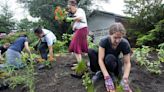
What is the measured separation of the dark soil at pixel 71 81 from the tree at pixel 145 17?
6178 millimetres

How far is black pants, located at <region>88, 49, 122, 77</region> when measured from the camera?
19.7 ft

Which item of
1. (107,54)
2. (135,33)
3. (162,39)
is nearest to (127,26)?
(135,33)

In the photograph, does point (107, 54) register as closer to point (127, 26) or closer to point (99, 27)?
point (127, 26)

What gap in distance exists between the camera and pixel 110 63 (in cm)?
605

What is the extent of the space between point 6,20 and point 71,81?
1574 cm

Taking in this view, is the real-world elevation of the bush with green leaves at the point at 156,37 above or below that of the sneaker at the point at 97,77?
below

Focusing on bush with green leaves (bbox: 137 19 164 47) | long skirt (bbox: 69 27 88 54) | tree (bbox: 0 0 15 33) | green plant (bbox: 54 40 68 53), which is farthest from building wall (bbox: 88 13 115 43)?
long skirt (bbox: 69 27 88 54)

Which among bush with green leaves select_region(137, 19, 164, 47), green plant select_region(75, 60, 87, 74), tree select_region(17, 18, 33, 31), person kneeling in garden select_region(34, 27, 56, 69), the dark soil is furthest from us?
tree select_region(17, 18, 33, 31)

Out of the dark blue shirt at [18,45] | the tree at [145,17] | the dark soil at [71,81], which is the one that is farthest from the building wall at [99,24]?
the dark soil at [71,81]

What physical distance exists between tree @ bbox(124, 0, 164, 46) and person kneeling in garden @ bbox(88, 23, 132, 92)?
24.3 ft

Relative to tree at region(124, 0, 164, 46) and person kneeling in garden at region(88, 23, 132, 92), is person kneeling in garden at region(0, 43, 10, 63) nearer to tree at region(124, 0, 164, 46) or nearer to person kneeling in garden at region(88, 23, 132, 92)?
person kneeling in garden at region(88, 23, 132, 92)

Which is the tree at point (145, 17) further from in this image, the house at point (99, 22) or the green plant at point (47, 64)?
the house at point (99, 22)

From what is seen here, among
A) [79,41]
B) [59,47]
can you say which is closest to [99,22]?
[59,47]

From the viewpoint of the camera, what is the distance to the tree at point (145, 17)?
14031 millimetres
